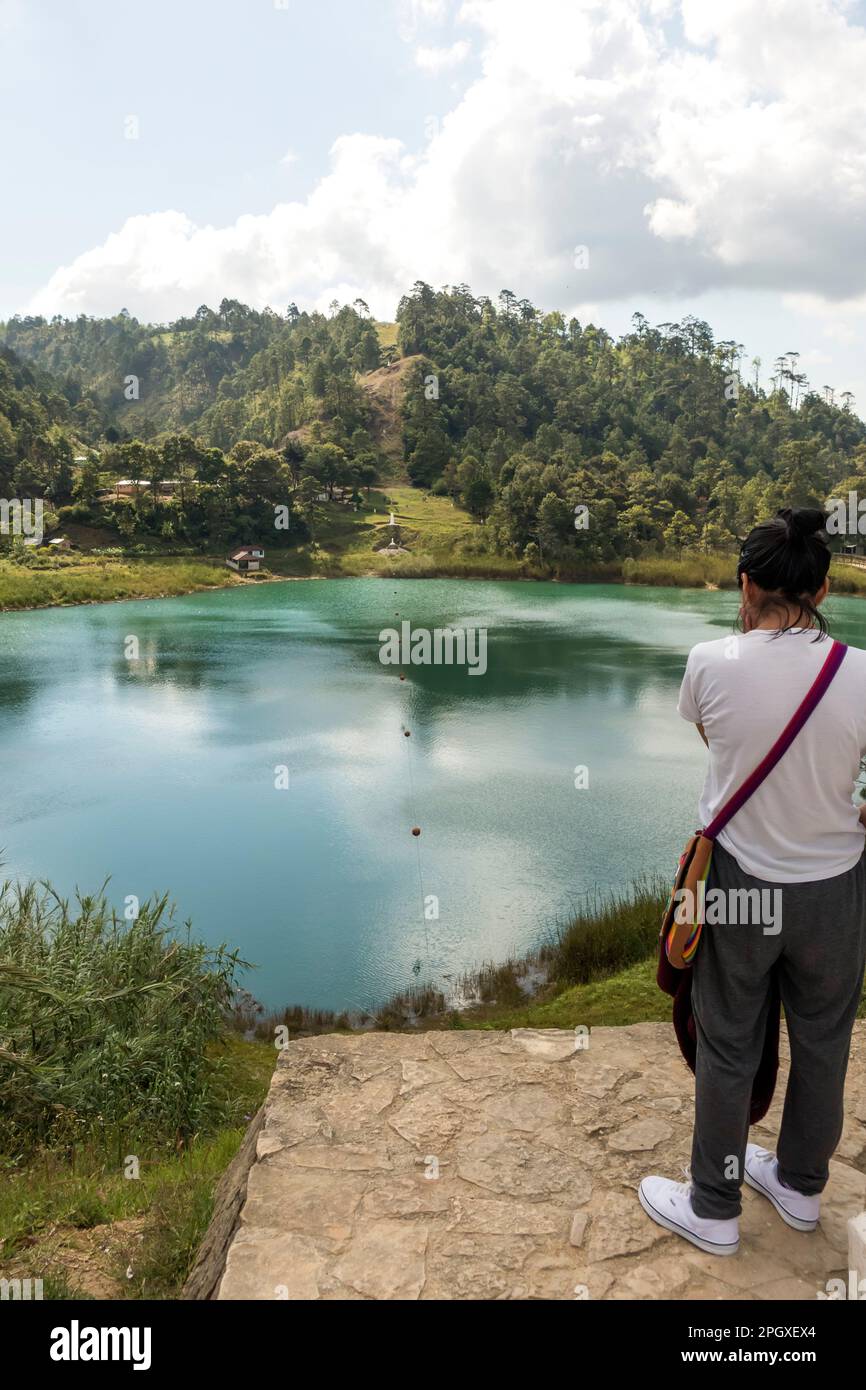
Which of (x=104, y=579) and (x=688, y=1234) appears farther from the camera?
(x=104, y=579)

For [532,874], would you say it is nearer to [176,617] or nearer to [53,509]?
[176,617]

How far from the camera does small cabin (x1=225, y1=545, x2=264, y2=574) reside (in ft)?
141

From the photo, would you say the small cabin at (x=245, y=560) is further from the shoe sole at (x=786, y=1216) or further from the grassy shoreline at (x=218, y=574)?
the shoe sole at (x=786, y=1216)

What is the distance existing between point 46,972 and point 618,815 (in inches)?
358

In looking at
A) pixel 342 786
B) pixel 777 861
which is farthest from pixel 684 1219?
pixel 342 786

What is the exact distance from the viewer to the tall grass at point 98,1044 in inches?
150

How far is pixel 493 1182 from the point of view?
2.39 meters

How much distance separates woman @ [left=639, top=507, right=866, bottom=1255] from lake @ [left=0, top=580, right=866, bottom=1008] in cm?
594

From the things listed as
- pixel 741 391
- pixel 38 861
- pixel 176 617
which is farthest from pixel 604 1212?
pixel 741 391

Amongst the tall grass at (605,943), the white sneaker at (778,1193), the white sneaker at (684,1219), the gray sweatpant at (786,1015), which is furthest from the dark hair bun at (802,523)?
the tall grass at (605,943)

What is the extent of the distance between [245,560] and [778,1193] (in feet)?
140

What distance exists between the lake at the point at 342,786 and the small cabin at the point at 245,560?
49.1 feet

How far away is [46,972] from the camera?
451 cm

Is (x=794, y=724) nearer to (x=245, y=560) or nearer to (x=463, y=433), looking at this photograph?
(x=245, y=560)
